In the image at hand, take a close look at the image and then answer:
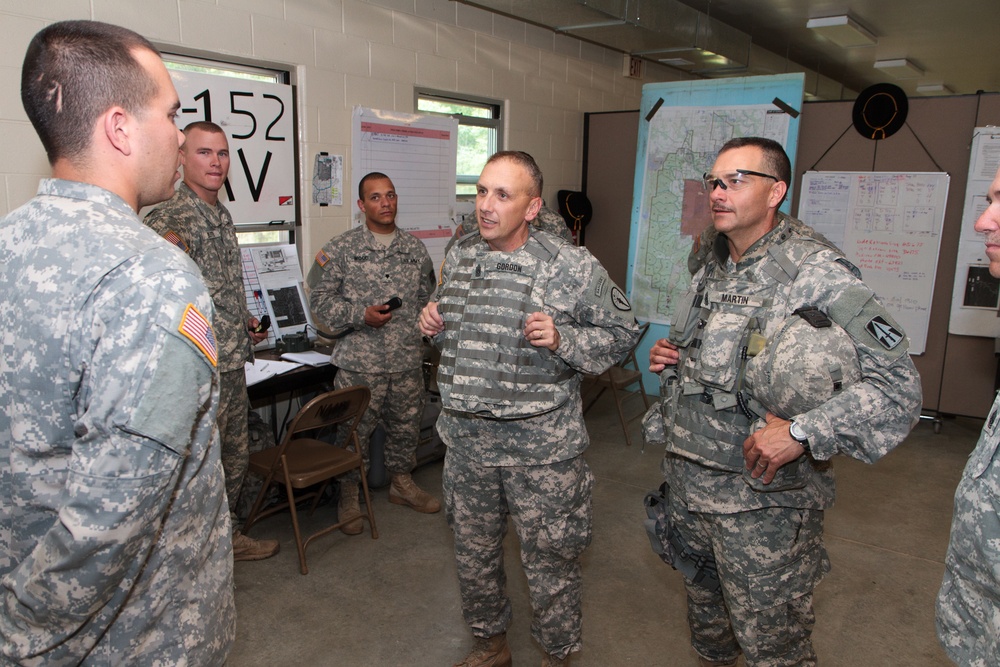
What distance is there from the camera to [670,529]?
2125 mm

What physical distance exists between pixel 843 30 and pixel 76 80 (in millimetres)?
7453

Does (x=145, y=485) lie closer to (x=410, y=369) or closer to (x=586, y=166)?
(x=410, y=369)

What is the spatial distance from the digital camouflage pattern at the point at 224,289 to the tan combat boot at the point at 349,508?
61cm

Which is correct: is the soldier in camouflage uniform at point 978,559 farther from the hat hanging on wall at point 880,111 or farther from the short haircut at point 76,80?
the hat hanging on wall at point 880,111

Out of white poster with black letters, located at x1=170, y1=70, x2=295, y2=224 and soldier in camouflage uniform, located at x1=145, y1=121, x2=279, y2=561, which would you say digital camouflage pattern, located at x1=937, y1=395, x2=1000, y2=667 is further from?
white poster with black letters, located at x1=170, y1=70, x2=295, y2=224

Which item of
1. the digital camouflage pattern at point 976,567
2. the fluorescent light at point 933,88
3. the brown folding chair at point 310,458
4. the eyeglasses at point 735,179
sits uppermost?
the fluorescent light at point 933,88

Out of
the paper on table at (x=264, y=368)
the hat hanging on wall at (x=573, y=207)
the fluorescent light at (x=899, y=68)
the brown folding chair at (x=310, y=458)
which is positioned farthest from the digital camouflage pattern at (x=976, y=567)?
the fluorescent light at (x=899, y=68)

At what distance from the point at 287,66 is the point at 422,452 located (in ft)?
7.80

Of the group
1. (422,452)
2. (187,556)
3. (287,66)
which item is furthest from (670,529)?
(287,66)

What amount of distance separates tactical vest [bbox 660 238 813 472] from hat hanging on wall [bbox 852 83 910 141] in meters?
3.94

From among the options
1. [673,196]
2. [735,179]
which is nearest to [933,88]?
[673,196]

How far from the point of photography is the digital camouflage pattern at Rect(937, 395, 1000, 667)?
118cm

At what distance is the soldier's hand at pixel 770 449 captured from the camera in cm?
166

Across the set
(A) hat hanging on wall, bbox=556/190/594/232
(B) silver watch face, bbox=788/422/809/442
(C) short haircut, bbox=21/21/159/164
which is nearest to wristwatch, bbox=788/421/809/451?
(B) silver watch face, bbox=788/422/809/442
